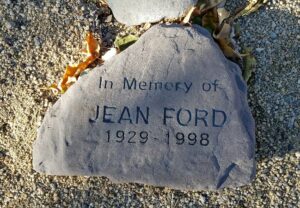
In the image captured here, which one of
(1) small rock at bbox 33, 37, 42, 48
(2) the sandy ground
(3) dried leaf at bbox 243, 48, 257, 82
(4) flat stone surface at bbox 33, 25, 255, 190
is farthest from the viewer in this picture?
(1) small rock at bbox 33, 37, 42, 48

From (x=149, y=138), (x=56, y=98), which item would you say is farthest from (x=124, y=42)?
(x=149, y=138)

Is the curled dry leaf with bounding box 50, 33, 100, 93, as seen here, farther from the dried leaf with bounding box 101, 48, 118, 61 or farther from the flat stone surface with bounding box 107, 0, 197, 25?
the flat stone surface with bounding box 107, 0, 197, 25

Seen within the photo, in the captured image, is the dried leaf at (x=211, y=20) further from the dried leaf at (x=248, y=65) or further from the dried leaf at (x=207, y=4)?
the dried leaf at (x=248, y=65)

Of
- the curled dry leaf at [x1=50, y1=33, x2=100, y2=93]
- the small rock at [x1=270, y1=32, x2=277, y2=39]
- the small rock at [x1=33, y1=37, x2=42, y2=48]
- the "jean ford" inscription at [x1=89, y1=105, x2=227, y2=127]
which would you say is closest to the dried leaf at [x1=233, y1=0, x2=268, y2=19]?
the small rock at [x1=270, y1=32, x2=277, y2=39]

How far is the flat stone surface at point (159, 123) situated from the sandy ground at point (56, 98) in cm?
15

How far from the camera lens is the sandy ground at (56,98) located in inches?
101

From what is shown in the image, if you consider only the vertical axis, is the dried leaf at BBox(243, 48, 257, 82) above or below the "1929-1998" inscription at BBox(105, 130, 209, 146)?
above

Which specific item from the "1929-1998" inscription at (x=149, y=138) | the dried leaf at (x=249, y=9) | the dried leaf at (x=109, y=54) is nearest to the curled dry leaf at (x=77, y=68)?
the dried leaf at (x=109, y=54)

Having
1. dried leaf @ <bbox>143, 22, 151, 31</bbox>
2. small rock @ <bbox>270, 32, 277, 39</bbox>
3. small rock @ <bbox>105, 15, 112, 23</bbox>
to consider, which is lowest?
small rock @ <bbox>270, 32, 277, 39</bbox>

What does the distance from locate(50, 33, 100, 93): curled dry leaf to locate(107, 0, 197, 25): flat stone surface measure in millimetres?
224

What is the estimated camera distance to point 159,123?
8.12 feet

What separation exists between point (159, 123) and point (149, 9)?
2.11 ft

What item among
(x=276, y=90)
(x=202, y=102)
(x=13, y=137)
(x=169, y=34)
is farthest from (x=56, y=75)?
(x=276, y=90)

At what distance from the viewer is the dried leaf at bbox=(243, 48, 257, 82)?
2.72 metres
